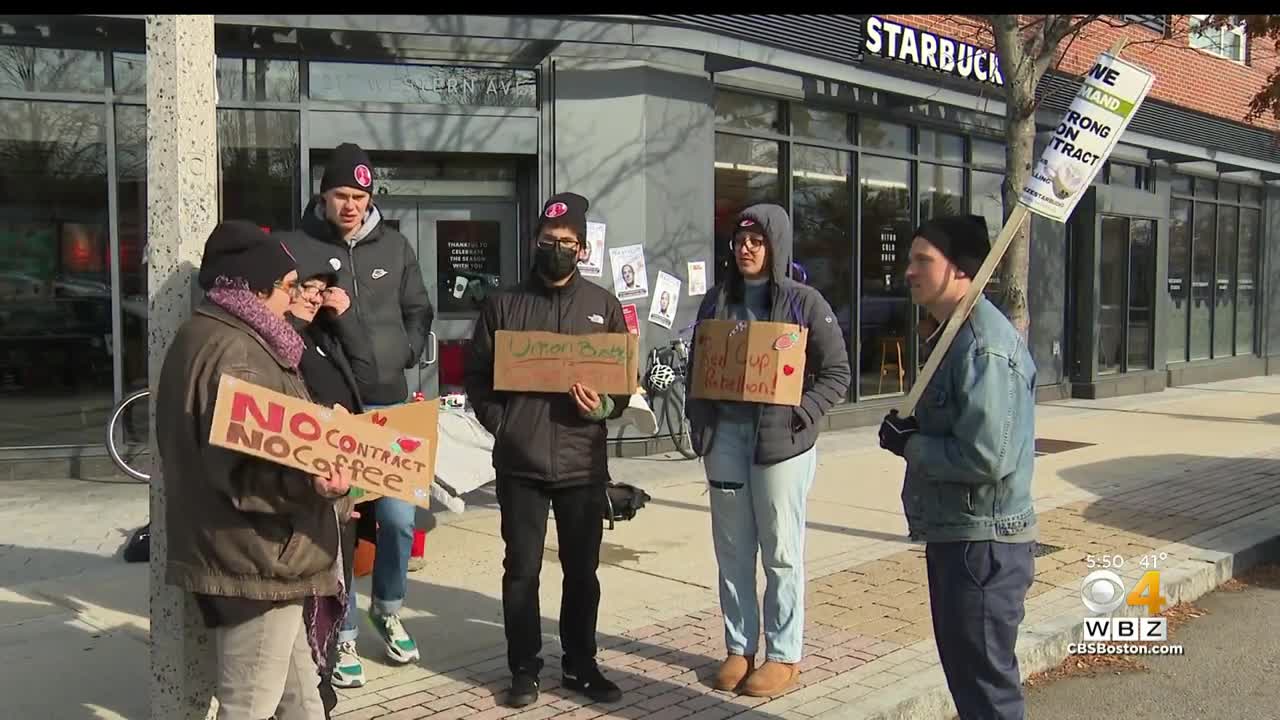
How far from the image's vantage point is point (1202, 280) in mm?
20375

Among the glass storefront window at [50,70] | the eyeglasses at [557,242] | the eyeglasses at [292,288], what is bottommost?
the eyeglasses at [292,288]

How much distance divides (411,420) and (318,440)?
1.36 feet

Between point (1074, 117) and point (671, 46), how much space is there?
6899 millimetres

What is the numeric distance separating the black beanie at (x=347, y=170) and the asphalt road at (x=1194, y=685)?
12.3 ft

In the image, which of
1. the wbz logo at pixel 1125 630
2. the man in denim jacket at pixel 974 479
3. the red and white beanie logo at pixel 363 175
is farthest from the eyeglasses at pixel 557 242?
the wbz logo at pixel 1125 630

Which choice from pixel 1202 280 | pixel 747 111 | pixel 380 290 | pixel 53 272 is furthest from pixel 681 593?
pixel 1202 280

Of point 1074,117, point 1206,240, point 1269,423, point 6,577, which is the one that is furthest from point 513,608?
point 1206,240

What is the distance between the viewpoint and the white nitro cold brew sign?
3791 mm

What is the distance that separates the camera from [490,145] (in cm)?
1036

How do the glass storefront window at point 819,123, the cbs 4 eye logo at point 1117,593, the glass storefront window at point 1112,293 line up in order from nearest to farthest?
1. the cbs 4 eye logo at point 1117,593
2. the glass storefront window at point 819,123
3. the glass storefront window at point 1112,293

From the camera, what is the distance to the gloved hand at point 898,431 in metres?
3.57

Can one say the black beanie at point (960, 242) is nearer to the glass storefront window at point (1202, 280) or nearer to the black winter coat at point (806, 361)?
the black winter coat at point (806, 361)

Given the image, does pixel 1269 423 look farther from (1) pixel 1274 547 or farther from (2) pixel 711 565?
(2) pixel 711 565
